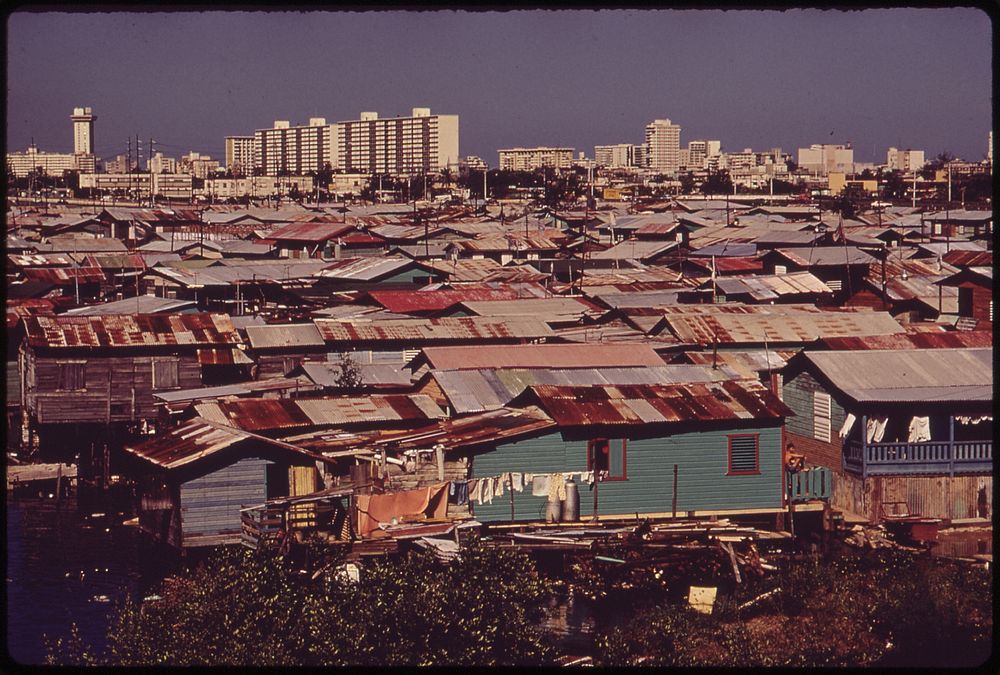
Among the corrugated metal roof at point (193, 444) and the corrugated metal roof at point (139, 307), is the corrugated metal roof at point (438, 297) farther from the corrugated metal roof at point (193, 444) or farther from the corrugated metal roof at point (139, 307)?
the corrugated metal roof at point (193, 444)

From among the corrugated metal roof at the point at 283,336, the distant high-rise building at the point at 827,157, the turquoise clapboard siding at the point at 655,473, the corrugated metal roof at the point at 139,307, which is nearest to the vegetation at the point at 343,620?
the turquoise clapboard siding at the point at 655,473

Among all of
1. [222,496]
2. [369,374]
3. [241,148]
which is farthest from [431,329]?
[241,148]

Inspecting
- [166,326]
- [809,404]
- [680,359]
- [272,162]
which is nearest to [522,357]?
[680,359]

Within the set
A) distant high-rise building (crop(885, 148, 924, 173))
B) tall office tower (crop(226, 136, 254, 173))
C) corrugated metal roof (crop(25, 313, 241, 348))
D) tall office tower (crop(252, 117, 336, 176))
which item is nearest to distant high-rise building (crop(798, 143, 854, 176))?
distant high-rise building (crop(885, 148, 924, 173))

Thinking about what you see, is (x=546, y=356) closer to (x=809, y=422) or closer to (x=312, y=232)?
(x=809, y=422)

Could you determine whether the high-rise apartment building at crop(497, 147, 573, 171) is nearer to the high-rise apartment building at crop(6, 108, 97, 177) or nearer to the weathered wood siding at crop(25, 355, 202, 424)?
the high-rise apartment building at crop(6, 108, 97, 177)

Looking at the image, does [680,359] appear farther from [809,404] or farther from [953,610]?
[953,610]
